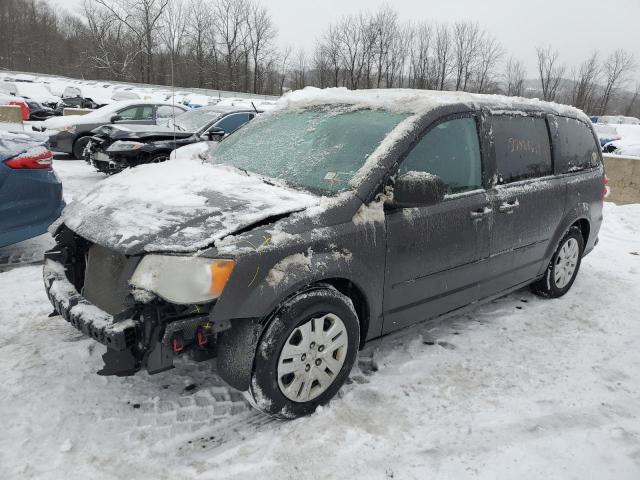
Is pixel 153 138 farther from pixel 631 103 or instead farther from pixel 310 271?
pixel 631 103

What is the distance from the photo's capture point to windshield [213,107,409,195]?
3.03 m

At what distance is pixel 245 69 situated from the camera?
5534 centimetres

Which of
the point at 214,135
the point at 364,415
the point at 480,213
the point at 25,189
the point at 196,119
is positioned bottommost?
the point at 364,415

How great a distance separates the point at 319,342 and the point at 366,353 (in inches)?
35.6

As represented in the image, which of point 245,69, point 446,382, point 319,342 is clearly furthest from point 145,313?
point 245,69

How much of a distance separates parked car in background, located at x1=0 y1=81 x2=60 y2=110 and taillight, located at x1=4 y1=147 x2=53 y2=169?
23613 millimetres

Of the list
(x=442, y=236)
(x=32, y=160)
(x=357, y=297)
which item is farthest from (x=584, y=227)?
(x=32, y=160)

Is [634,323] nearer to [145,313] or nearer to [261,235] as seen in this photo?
[261,235]

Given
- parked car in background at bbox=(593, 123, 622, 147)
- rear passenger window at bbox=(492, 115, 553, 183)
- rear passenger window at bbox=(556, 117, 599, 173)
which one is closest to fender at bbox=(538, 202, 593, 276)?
rear passenger window at bbox=(556, 117, 599, 173)

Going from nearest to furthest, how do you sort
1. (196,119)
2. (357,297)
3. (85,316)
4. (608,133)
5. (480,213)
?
(85,316)
(357,297)
(480,213)
(196,119)
(608,133)

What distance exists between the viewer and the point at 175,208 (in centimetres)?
267

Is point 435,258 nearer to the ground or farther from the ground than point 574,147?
nearer to the ground

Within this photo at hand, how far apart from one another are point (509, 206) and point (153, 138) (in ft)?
23.1

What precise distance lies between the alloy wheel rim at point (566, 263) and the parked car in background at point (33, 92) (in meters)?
26.5
